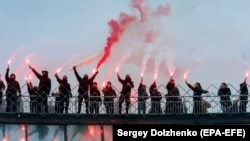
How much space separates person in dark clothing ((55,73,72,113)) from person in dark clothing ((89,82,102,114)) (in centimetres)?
101

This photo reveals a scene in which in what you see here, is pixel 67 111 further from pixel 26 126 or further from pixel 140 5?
pixel 140 5

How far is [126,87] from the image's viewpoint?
126ft

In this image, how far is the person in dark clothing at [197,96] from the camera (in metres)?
37.4

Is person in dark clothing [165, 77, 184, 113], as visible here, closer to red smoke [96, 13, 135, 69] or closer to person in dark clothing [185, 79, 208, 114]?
person in dark clothing [185, 79, 208, 114]

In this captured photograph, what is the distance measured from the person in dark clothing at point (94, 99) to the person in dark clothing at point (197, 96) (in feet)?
13.5

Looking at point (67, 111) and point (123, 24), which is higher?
point (123, 24)

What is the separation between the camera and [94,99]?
38.2 metres

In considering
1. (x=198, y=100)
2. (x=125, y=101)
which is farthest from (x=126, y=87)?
(x=198, y=100)

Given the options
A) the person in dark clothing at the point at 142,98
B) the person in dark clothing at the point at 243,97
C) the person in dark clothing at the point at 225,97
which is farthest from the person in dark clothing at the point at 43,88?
the person in dark clothing at the point at 243,97

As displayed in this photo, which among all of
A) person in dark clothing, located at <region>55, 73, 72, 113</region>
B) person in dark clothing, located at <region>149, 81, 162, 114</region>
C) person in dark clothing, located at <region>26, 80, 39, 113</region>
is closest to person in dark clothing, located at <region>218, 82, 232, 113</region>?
person in dark clothing, located at <region>149, 81, 162, 114</region>

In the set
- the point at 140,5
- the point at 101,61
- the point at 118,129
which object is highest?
the point at 140,5

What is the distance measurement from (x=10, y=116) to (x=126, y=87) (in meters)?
5.68

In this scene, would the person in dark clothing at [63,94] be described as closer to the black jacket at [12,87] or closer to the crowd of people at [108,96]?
the crowd of people at [108,96]

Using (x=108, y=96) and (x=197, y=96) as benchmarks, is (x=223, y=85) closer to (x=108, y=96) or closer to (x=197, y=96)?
(x=197, y=96)
